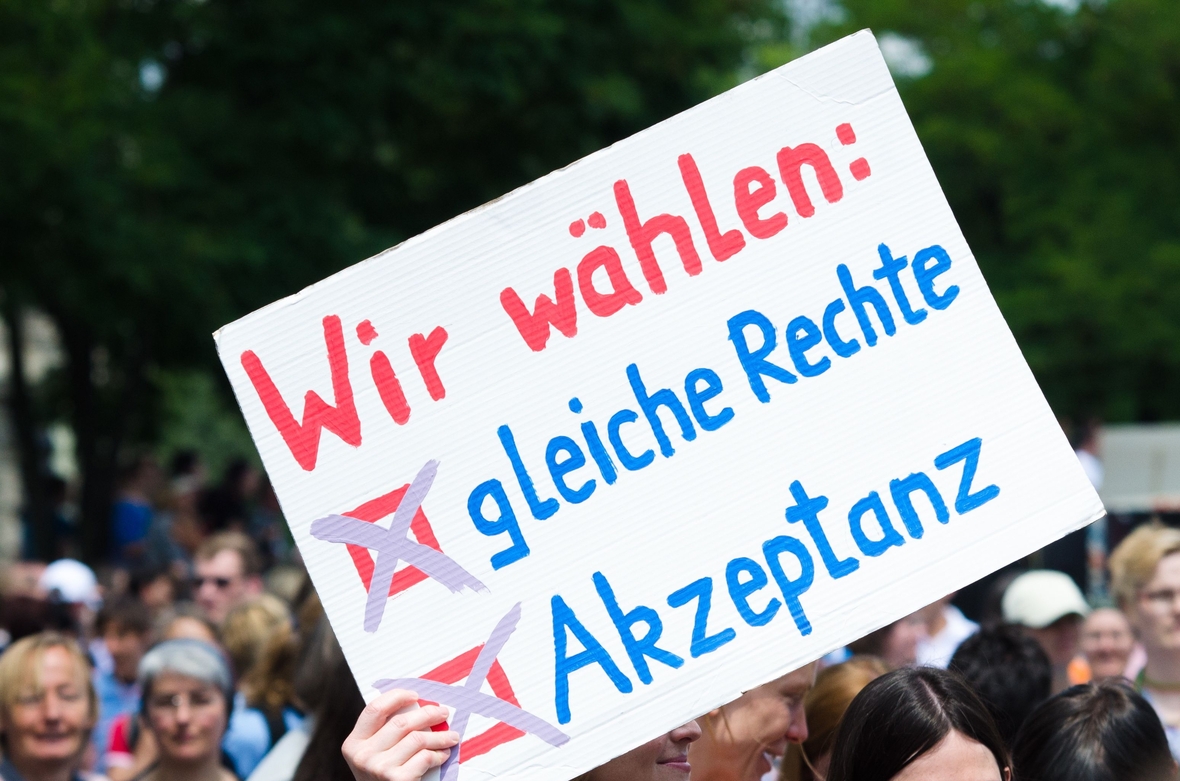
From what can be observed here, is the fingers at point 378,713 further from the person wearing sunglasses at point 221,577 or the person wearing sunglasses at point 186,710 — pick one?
the person wearing sunglasses at point 221,577

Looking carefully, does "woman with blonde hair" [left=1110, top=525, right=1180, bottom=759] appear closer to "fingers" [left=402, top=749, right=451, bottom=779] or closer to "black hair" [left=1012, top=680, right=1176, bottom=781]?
"black hair" [left=1012, top=680, right=1176, bottom=781]

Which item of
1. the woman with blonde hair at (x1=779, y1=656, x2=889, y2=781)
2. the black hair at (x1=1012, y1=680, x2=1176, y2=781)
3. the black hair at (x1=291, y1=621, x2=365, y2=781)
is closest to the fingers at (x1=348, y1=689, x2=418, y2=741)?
the black hair at (x1=291, y1=621, x2=365, y2=781)

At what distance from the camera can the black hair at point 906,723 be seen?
2652 millimetres

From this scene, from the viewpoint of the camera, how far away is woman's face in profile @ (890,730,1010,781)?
2615mm

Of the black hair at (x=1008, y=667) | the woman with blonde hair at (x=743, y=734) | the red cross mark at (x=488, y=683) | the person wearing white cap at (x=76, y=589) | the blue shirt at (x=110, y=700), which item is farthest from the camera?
the person wearing white cap at (x=76, y=589)

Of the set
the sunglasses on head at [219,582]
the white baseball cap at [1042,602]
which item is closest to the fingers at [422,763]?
the white baseball cap at [1042,602]

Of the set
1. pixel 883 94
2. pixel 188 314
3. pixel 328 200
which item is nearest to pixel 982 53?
pixel 328 200

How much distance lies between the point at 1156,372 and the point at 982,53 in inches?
193

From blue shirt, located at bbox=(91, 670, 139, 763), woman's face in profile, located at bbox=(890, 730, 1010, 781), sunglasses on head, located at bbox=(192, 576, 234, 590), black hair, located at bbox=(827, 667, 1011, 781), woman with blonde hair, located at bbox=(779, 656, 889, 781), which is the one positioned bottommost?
woman with blonde hair, located at bbox=(779, 656, 889, 781)

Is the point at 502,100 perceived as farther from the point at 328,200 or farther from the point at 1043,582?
the point at 1043,582

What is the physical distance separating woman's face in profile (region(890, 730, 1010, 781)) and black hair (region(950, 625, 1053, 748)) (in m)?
1.76

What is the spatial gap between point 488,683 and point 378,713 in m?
0.19

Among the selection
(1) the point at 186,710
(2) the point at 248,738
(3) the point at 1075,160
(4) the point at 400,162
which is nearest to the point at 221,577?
(2) the point at 248,738

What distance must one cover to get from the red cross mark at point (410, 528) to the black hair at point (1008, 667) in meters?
2.24
